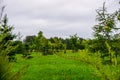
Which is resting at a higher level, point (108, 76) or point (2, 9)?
point (2, 9)

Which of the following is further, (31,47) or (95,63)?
(31,47)

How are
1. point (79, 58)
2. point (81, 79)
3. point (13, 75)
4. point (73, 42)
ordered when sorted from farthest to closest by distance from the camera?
point (73, 42) → point (81, 79) → point (13, 75) → point (79, 58)

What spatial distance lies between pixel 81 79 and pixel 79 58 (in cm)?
1884

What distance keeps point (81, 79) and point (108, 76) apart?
1863 cm

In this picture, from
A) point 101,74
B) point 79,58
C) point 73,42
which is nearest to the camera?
point 79,58

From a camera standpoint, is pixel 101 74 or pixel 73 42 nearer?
pixel 101 74

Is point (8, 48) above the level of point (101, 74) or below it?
above

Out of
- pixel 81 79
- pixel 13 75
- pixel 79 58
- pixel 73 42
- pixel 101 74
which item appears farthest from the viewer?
pixel 73 42

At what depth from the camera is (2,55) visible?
3.65 meters

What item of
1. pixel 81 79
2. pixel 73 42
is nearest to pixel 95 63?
pixel 81 79

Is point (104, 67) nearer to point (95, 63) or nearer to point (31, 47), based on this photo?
point (95, 63)

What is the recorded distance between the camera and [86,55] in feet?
9.41

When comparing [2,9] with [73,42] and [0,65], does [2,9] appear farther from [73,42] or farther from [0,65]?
[73,42]

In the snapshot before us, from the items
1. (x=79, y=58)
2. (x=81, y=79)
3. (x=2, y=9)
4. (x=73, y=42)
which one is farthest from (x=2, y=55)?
(x=73, y=42)
